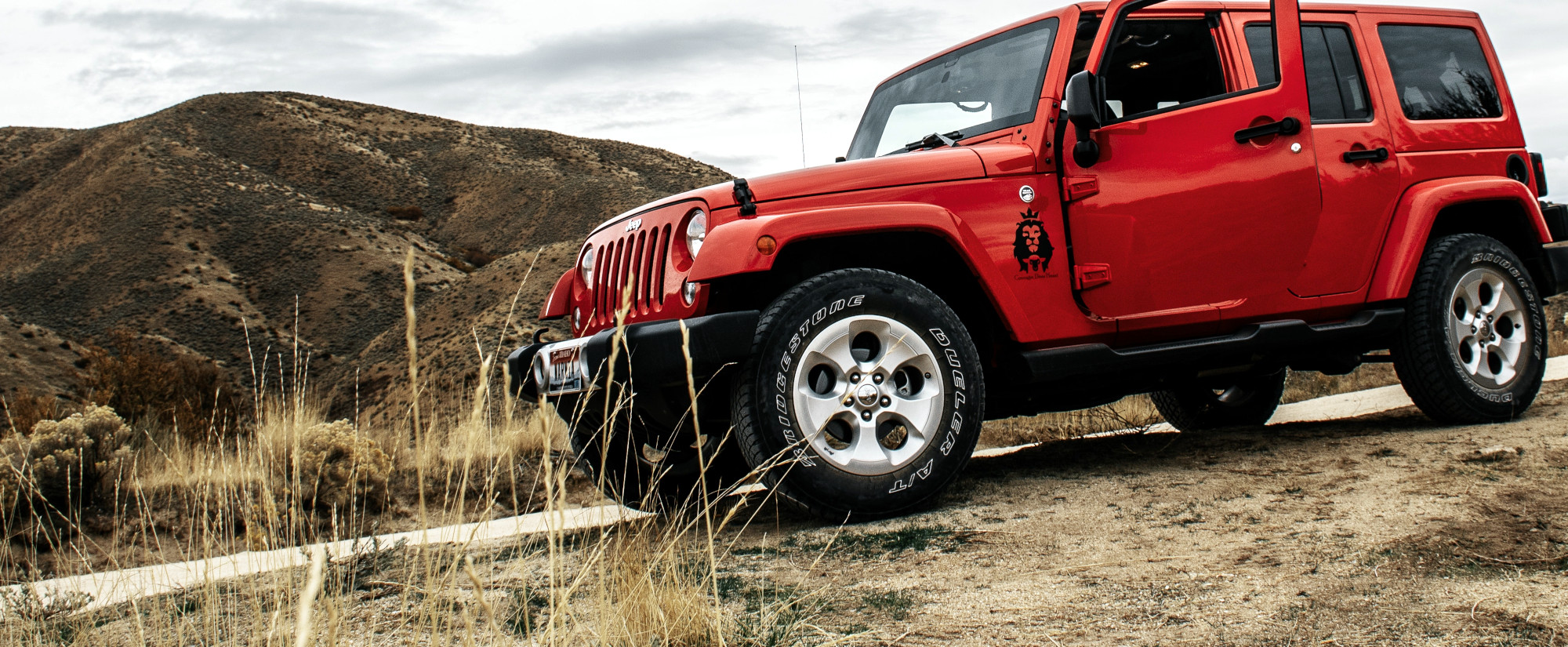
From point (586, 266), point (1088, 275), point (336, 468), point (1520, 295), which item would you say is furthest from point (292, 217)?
point (1520, 295)

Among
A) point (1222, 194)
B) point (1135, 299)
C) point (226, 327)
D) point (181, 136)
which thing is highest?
point (181, 136)

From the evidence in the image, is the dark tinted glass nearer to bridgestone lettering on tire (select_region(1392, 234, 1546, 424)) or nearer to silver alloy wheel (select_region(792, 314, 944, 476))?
bridgestone lettering on tire (select_region(1392, 234, 1546, 424))

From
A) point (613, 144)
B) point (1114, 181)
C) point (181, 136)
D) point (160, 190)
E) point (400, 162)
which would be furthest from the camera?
point (613, 144)

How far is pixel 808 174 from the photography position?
404 cm

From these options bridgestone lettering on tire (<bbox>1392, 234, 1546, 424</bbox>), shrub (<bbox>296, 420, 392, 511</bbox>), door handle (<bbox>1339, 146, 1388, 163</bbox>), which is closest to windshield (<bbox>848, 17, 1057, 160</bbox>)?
door handle (<bbox>1339, 146, 1388, 163</bbox>)

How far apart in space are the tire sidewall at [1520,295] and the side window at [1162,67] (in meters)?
1.53

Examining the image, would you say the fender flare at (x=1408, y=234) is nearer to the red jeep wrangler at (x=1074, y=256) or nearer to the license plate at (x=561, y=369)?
the red jeep wrangler at (x=1074, y=256)

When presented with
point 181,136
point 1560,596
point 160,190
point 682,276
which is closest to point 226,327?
point 160,190

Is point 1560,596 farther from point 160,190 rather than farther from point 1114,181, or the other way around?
Result: point 160,190

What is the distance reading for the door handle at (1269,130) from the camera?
467 centimetres

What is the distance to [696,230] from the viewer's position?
399cm

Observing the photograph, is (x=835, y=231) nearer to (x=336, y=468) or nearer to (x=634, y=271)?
(x=634, y=271)

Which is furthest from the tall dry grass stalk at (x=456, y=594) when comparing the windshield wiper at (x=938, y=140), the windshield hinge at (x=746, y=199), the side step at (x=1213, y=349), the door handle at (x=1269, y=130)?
the door handle at (x=1269, y=130)

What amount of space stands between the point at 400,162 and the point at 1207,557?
46.5 metres
